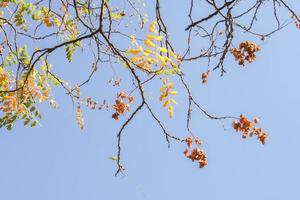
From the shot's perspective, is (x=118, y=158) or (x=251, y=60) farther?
(x=251, y=60)

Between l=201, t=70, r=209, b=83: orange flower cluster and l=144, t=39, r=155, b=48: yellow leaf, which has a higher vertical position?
l=201, t=70, r=209, b=83: orange flower cluster

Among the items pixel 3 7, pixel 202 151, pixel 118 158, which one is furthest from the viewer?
pixel 3 7

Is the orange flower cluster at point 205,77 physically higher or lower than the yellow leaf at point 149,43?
higher

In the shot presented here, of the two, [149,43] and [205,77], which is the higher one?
[205,77]

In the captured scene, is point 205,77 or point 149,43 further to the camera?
point 205,77

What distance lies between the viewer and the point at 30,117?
17.4 feet

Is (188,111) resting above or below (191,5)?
below

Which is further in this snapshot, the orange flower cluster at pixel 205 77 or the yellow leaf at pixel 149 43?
the orange flower cluster at pixel 205 77

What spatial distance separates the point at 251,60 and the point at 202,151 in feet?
2.70

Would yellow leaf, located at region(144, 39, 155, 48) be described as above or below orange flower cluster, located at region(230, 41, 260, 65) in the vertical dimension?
below

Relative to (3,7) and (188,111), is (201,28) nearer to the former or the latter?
(188,111)

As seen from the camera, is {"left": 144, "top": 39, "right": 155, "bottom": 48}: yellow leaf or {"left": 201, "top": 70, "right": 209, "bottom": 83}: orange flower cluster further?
{"left": 201, "top": 70, "right": 209, "bottom": 83}: orange flower cluster

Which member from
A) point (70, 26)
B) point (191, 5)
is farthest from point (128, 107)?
point (70, 26)

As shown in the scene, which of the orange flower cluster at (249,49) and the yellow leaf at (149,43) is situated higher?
the orange flower cluster at (249,49)
